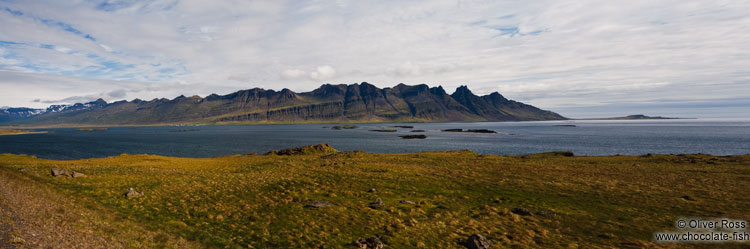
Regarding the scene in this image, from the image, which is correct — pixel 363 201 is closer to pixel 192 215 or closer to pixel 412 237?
pixel 412 237

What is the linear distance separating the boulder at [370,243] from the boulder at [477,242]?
3.86m

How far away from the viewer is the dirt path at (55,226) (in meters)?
10.1

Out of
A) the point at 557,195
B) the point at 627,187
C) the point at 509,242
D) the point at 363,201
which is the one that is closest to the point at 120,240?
the point at 363,201

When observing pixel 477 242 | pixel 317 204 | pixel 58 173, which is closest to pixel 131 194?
pixel 58 173

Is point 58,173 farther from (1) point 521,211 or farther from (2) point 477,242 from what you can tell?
(1) point 521,211

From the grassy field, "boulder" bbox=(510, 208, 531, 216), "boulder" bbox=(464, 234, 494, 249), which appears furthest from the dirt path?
"boulder" bbox=(510, 208, 531, 216)

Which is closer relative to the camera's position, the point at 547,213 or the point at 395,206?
the point at 547,213

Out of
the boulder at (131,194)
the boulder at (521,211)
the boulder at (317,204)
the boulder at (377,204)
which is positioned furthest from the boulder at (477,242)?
the boulder at (131,194)

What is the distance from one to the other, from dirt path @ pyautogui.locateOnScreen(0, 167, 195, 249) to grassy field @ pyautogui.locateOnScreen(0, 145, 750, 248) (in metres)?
0.18

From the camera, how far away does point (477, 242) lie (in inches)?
547

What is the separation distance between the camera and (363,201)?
861 inches

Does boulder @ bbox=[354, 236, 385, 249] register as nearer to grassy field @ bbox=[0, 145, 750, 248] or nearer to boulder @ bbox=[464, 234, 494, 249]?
grassy field @ bbox=[0, 145, 750, 248]

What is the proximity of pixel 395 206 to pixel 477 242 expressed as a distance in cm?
758

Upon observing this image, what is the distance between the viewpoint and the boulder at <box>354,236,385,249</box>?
1361cm
